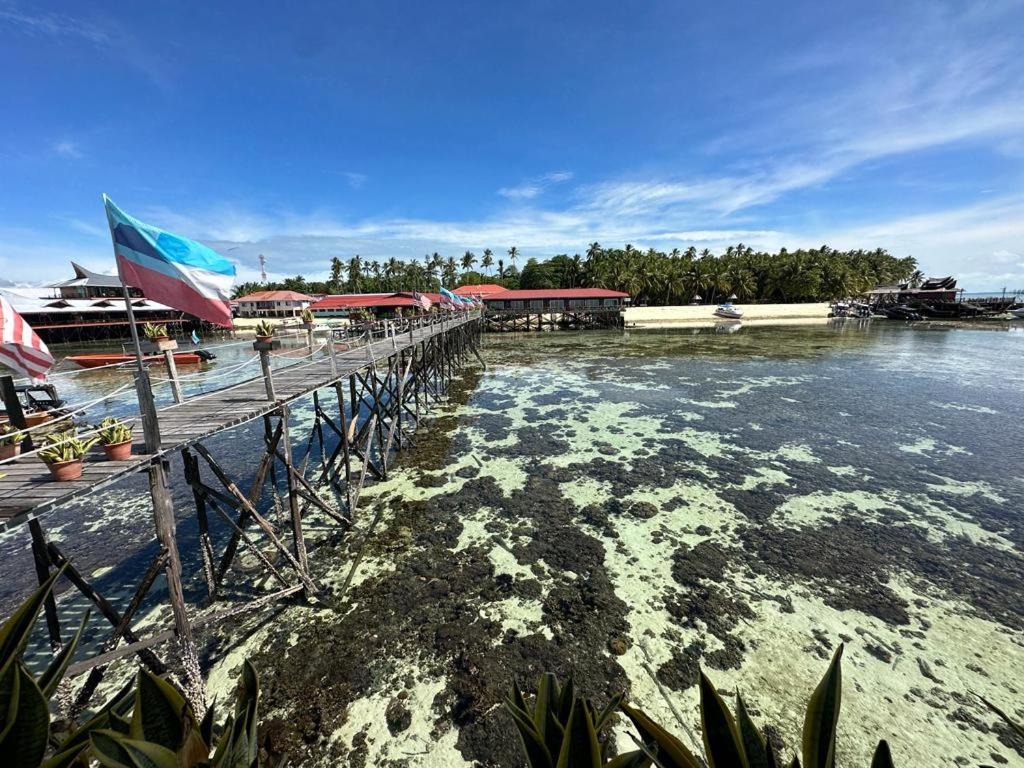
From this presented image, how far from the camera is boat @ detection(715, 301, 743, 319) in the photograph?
Result: 63562 mm

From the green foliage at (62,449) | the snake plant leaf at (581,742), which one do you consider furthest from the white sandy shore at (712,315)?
the snake plant leaf at (581,742)

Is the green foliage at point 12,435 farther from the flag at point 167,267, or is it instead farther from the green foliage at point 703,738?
the green foliage at point 703,738

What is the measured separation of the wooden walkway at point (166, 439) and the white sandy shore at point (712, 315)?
53.4 metres

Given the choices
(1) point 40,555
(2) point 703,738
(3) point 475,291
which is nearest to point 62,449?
(1) point 40,555

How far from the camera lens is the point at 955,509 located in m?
10.5

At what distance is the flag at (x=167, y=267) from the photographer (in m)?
5.12

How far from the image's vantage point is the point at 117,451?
5.38 m

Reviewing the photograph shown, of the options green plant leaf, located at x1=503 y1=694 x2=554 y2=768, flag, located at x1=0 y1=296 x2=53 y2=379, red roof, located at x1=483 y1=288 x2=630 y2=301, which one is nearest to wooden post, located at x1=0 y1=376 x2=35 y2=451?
flag, located at x1=0 y1=296 x2=53 y2=379

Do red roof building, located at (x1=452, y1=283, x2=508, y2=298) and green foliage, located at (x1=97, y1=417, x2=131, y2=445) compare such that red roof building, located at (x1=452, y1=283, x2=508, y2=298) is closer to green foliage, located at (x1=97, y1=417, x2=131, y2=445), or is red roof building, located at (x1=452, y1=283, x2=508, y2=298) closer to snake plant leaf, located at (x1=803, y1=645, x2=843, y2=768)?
green foliage, located at (x1=97, y1=417, x2=131, y2=445)

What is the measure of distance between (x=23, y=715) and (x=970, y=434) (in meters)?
23.5

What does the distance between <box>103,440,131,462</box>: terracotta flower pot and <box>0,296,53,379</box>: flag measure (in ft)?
8.62

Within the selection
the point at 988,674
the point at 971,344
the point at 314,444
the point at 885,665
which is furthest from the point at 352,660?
the point at 971,344

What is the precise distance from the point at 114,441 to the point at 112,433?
112 millimetres

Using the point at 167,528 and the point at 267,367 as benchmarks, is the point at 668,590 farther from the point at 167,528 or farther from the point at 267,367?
the point at 267,367
